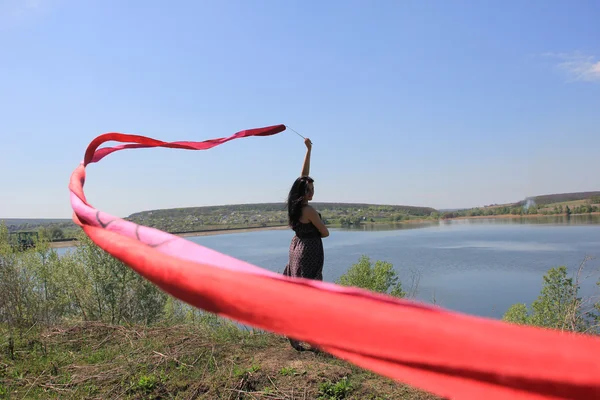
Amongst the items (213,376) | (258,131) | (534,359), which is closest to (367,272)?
(213,376)

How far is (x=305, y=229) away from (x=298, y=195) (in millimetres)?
Result: 412

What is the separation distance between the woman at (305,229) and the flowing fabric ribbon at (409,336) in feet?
11.5

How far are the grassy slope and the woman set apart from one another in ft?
3.30

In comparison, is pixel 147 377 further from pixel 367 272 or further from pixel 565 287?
pixel 367 272

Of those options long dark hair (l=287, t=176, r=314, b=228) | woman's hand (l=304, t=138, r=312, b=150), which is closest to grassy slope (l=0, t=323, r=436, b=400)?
long dark hair (l=287, t=176, r=314, b=228)

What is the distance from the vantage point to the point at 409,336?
777mm

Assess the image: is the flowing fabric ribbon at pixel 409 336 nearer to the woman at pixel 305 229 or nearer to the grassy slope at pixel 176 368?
the grassy slope at pixel 176 368

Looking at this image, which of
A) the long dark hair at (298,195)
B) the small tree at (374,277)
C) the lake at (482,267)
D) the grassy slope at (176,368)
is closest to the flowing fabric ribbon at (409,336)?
the grassy slope at (176,368)

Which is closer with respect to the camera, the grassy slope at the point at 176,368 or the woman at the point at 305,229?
the grassy slope at the point at 176,368

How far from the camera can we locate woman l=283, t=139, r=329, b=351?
4.56 m

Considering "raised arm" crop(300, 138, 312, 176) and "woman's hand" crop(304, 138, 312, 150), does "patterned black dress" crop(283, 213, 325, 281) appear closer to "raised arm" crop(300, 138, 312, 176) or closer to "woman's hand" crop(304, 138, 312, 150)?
"raised arm" crop(300, 138, 312, 176)

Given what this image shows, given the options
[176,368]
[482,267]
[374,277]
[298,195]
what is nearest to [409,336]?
[298,195]

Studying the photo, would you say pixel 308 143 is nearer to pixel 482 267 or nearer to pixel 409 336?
pixel 409 336

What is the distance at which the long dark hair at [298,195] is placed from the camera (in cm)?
454
